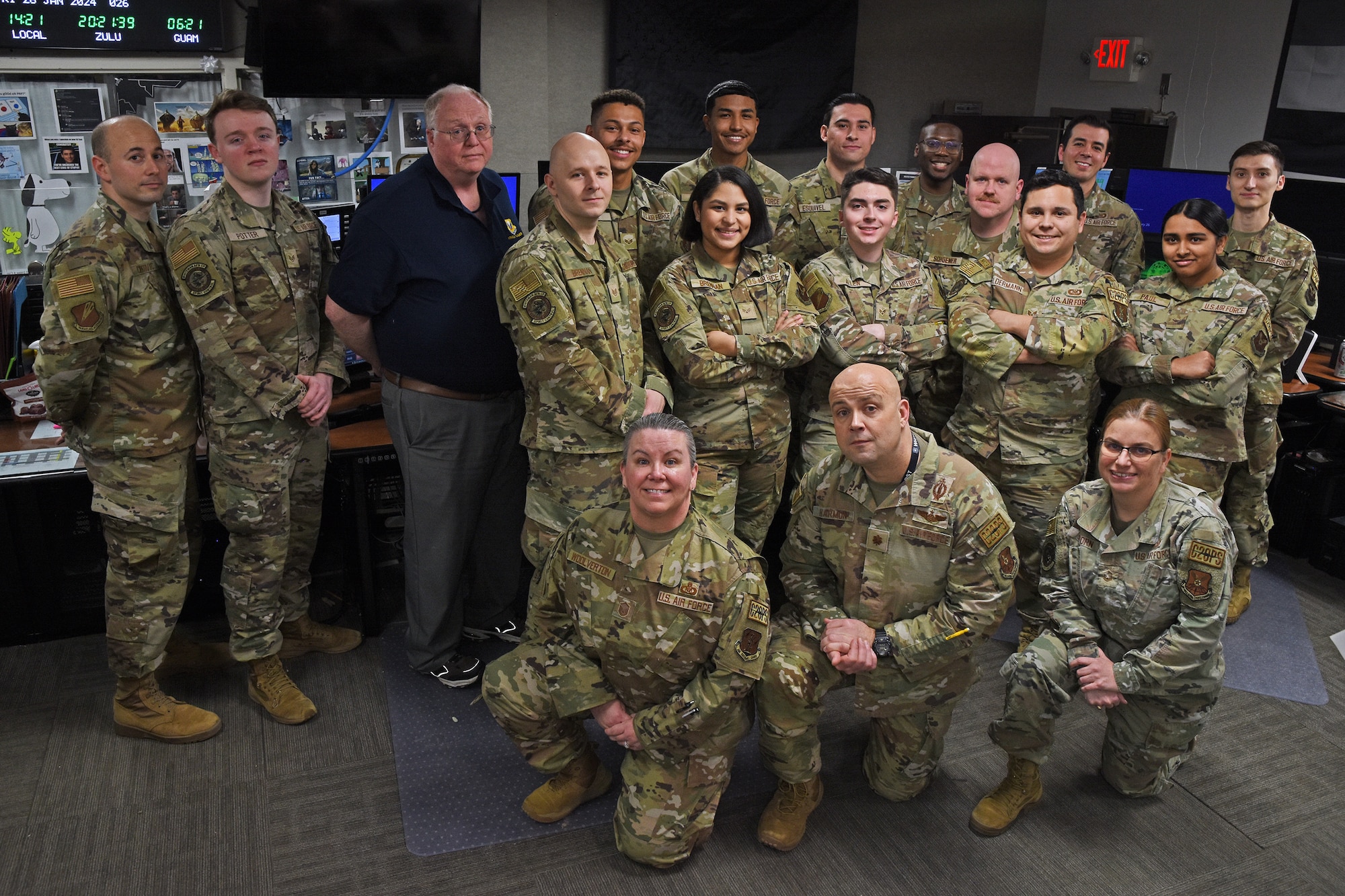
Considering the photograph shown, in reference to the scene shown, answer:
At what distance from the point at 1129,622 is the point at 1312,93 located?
13.9 feet

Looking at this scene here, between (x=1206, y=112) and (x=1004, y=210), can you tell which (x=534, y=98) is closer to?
(x=1004, y=210)

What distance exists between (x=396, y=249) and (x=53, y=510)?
60.1 inches

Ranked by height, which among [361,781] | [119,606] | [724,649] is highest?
[724,649]

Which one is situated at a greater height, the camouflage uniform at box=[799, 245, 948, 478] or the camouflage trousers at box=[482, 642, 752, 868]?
the camouflage uniform at box=[799, 245, 948, 478]

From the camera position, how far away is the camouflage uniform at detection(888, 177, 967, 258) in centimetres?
393

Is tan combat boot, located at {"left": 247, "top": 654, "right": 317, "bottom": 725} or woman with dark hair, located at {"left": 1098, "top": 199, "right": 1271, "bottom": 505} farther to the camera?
woman with dark hair, located at {"left": 1098, "top": 199, "right": 1271, "bottom": 505}

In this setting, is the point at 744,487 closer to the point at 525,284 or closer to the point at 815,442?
the point at 815,442

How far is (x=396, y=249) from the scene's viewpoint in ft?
9.34

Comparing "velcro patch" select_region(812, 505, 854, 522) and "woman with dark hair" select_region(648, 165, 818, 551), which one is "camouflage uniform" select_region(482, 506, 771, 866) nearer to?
"velcro patch" select_region(812, 505, 854, 522)

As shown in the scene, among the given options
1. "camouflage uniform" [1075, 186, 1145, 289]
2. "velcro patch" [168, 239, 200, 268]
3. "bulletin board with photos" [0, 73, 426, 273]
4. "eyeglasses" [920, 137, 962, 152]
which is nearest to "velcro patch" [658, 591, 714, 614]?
"velcro patch" [168, 239, 200, 268]

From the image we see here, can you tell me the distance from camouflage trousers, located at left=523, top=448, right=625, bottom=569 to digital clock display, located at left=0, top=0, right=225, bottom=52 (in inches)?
103

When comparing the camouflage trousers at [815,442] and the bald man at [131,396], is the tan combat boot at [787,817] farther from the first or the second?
the bald man at [131,396]

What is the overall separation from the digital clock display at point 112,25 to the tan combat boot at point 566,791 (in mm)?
3357

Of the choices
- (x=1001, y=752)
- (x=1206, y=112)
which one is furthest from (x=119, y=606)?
(x=1206, y=112)
